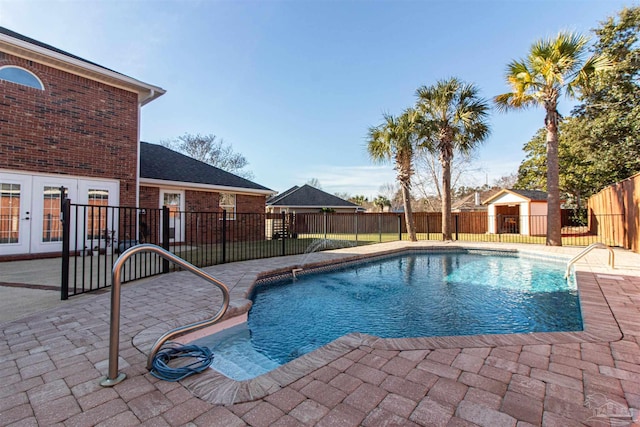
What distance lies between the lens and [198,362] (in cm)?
238

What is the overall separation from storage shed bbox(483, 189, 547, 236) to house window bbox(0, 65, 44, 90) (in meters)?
20.3

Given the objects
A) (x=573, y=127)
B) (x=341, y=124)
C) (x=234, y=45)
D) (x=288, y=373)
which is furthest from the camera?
(x=341, y=124)

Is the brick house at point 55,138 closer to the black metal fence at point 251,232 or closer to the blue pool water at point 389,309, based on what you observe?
the black metal fence at point 251,232

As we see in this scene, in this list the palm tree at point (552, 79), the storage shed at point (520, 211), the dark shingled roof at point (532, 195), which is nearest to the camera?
the palm tree at point (552, 79)

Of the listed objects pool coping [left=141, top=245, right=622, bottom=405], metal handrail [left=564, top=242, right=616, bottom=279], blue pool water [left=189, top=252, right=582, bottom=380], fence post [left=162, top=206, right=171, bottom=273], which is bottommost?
blue pool water [left=189, top=252, right=582, bottom=380]

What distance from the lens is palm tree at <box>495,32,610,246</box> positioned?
995cm

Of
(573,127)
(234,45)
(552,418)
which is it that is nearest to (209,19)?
(234,45)

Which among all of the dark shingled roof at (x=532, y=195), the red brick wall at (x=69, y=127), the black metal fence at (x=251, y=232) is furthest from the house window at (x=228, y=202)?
the dark shingled roof at (x=532, y=195)

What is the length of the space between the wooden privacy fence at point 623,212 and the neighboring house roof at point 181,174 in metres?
13.6

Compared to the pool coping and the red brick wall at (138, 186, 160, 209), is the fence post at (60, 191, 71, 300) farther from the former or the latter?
the red brick wall at (138, 186, 160, 209)

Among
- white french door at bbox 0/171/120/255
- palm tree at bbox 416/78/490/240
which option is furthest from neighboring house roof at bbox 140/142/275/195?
palm tree at bbox 416/78/490/240

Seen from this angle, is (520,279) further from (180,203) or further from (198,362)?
(180,203)

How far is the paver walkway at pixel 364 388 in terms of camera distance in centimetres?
169

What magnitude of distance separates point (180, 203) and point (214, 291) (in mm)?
7885
